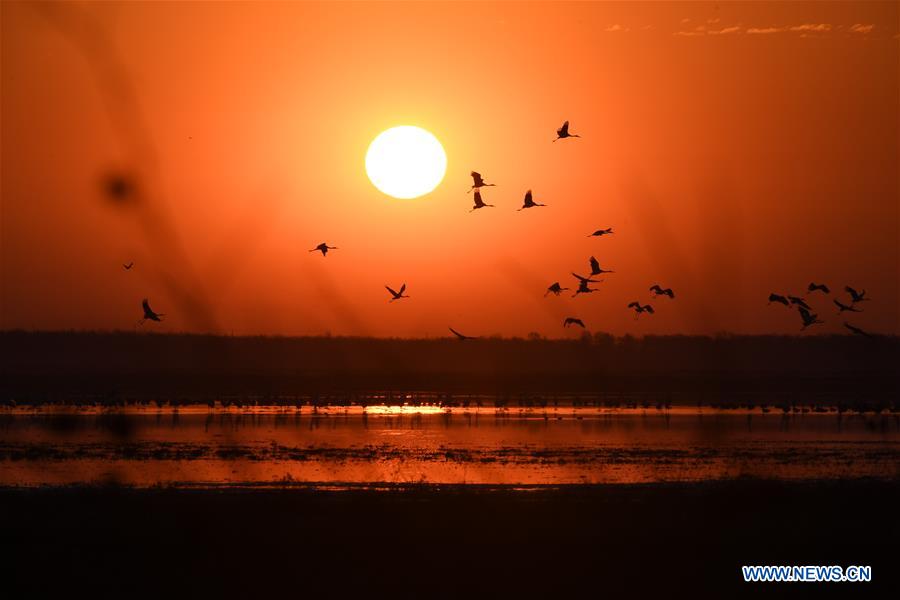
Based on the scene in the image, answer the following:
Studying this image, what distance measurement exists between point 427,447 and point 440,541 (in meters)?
16.8

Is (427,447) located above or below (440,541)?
below

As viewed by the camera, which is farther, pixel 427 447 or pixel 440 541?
pixel 427 447

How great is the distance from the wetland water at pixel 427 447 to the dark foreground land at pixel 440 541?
3.65 metres

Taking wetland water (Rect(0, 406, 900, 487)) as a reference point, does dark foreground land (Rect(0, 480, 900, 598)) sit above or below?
above

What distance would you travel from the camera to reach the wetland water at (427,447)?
3177cm

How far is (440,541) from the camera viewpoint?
22516mm

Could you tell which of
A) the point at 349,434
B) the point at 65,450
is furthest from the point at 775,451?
the point at 65,450

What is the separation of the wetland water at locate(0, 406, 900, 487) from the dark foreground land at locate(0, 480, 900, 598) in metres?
3.65

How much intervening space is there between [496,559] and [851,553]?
6.86m

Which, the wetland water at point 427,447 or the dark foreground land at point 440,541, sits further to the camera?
the wetland water at point 427,447

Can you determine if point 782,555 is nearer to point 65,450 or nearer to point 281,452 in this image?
point 281,452

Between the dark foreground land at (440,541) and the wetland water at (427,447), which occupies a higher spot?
the dark foreground land at (440,541)

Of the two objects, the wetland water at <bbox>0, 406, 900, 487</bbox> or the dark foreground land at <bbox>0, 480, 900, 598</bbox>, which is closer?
the dark foreground land at <bbox>0, 480, 900, 598</bbox>

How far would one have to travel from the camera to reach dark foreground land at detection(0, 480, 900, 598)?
64.6ft
